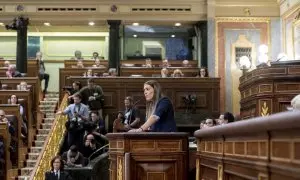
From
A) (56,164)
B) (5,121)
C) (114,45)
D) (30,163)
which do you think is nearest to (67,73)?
(114,45)

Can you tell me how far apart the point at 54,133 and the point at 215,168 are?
771 centimetres

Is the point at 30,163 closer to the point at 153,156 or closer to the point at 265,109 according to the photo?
the point at 265,109

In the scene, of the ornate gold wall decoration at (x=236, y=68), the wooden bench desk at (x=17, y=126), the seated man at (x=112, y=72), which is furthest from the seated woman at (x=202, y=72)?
the wooden bench desk at (x=17, y=126)

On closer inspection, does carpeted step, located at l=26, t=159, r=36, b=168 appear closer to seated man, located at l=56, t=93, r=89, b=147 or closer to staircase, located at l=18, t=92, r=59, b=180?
staircase, located at l=18, t=92, r=59, b=180

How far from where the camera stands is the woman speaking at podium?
569 centimetres

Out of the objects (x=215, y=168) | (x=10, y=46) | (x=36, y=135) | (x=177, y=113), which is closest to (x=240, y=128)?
(x=215, y=168)

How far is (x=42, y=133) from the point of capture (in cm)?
1398

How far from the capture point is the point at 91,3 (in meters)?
18.2

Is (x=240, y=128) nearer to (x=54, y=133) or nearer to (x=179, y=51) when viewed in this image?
(x=54, y=133)

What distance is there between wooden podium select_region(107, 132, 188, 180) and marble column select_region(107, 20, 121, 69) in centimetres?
1234

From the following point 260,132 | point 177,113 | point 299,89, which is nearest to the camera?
point 260,132

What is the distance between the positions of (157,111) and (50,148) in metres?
6.11

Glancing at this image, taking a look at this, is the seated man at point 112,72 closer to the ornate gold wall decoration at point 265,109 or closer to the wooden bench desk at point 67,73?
the wooden bench desk at point 67,73

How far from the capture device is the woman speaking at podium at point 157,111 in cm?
569
